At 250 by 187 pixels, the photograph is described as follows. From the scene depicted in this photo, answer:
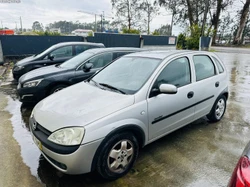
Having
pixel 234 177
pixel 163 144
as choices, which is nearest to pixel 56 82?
pixel 163 144

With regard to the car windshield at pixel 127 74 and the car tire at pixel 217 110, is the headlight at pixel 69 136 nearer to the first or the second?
the car windshield at pixel 127 74

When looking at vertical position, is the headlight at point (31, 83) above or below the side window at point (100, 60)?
below

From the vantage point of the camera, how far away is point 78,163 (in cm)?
208

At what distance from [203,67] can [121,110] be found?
80.5 inches

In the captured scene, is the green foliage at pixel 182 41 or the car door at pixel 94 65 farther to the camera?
the green foliage at pixel 182 41

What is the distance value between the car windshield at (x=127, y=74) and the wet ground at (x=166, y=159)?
42.6 inches

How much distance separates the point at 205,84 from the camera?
3455 mm

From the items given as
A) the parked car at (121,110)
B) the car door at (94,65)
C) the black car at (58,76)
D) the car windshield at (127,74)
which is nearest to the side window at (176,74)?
the parked car at (121,110)

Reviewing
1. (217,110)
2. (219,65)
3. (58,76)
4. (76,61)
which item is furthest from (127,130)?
(76,61)

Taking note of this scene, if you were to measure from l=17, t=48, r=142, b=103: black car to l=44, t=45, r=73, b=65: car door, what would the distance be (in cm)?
176

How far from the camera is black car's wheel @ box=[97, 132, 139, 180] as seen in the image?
7.29 ft

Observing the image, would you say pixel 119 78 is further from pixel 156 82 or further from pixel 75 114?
pixel 75 114

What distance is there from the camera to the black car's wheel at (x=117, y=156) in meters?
2.22

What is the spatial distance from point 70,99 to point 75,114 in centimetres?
49
